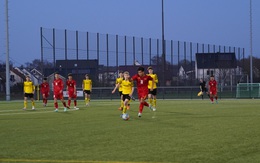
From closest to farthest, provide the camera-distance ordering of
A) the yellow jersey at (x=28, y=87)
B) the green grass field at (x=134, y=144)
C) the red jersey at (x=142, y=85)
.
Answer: the green grass field at (x=134, y=144), the red jersey at (x=142, y=85), the yellow jersey at (x=28, y=87)

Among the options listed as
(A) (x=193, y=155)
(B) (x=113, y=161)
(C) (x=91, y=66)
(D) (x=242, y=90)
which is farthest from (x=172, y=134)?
(C) (x=91, y=66)

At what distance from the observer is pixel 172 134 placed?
1175 cm

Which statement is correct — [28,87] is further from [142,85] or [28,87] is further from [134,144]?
[134,144]

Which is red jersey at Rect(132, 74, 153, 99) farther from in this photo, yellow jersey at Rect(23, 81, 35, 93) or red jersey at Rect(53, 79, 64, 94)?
yellow jersey at Rect(23, 81, 35, 93)

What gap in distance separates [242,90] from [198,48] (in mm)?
20346

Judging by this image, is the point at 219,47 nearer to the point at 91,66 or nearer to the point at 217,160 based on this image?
the point at 91,66

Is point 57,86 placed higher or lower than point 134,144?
higher

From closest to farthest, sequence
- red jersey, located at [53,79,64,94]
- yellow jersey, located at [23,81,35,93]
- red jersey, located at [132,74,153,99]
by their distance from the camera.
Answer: red jersey, located at [132,74,153,99] < red jersey, located at [53,79,64,94] < yellow jersey, located at [23,81,35,93]

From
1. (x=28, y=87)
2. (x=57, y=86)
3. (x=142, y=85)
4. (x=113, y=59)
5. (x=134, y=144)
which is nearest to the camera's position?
(x=134, y=144)

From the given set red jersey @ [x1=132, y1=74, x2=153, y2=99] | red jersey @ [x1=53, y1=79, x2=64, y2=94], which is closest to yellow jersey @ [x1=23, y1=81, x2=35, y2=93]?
red jersey @ [x1=53, y1=79, x2=64, y2=94]

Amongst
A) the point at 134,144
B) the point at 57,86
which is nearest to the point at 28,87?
the point at 57,86

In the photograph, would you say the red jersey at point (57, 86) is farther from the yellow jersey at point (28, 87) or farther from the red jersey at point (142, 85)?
the red jersey at point (142, 85)

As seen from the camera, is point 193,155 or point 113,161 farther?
point 193,155

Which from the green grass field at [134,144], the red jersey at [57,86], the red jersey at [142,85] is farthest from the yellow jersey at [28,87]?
the green grass field at [134,144]
